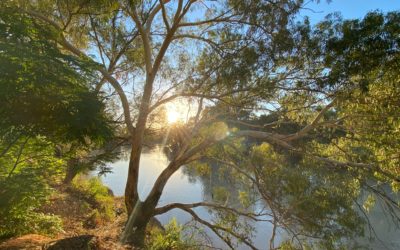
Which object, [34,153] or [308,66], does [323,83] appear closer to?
[308,66]

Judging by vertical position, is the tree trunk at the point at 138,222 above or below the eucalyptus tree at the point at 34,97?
below

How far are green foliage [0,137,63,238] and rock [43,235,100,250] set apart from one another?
1.76 feet

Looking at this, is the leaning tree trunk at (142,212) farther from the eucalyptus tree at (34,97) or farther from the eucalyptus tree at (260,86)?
the eucalyptus tree at (34,97)

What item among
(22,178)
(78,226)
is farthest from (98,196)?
(22,178)

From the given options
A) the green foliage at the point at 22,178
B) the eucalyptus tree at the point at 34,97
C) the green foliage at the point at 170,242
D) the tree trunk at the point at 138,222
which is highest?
the eucalyptus tree at the point at 34,97

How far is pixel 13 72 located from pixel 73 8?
3817 mm

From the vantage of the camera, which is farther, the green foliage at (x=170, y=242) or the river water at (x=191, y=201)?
the river water at (x=191, y=201)

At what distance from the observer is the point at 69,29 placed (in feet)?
24.3

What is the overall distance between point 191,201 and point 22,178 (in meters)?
8.58

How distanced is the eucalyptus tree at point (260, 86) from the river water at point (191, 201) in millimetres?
1227

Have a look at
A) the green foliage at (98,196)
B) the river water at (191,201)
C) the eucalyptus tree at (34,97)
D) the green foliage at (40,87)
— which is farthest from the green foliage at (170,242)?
the green foliage at (40,87)

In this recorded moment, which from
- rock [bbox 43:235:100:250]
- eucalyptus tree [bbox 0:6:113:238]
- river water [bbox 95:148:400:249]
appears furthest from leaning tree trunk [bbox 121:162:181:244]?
eucalyptus tree [bbox 0:6:113:238]

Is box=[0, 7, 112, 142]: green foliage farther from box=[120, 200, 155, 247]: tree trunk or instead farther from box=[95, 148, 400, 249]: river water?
box=[95, 148, 400, 249]: river water

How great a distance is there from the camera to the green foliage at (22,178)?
4.17 m
